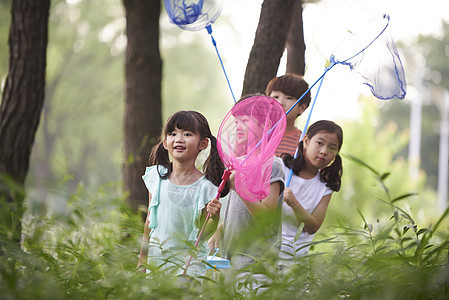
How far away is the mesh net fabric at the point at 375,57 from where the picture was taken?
3301 millimetres

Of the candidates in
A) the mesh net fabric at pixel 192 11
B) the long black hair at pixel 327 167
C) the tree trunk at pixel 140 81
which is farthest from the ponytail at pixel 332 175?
the tree trunk at pixel 140 81

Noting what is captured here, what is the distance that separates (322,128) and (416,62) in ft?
101

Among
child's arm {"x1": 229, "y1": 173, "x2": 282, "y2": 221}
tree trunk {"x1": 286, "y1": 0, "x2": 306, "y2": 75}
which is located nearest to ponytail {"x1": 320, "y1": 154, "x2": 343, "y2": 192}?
child's arm {"x1": 229, "y1": 173, "x2": 282, "y2": 221}

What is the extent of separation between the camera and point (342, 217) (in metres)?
2.07

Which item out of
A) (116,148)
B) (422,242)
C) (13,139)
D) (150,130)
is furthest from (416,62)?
(422,242)

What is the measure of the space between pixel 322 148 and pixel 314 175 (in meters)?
0.25

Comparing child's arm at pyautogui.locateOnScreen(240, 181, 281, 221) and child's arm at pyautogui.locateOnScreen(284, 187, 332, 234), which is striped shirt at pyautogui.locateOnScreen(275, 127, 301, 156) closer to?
child's arm at pyautogui.locateOnScreen(284, 187, 332, 234)

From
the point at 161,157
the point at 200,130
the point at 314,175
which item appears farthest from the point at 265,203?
the point at 314,175

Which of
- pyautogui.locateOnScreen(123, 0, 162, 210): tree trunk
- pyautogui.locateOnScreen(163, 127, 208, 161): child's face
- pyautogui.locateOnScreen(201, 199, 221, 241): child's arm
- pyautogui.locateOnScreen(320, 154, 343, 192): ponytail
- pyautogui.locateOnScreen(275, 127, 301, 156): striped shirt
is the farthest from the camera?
pyautogui.locateOnScreen(123, 0, 162, 210): tree trunk

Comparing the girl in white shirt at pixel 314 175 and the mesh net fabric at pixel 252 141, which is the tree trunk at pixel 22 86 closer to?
the girl in white shirt at pixel 314 175

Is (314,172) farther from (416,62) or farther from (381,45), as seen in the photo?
(416,62)

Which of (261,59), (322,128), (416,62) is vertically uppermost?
(416,62)

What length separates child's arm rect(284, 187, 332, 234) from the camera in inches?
131

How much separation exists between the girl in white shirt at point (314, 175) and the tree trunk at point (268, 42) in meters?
0.90
